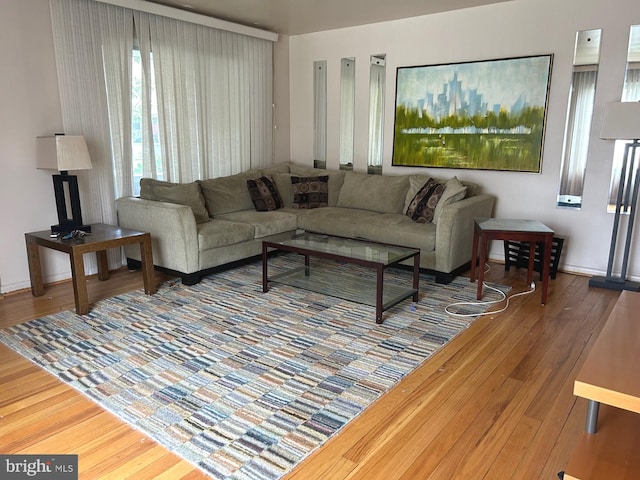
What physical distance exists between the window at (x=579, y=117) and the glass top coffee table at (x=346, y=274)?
1.75m

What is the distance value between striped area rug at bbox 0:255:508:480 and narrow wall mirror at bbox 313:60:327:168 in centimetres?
243

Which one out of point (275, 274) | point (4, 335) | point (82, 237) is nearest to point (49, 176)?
point (82, 237)

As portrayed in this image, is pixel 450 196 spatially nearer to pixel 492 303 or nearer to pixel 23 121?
pixel 492 303

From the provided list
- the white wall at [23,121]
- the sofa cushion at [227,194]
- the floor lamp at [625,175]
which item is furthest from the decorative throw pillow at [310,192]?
the floor lamp at [625,175]

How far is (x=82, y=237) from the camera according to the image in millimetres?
3361

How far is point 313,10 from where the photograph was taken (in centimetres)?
450

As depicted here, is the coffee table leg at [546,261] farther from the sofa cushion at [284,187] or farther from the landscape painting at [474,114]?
the sofa cushion at [284,187]

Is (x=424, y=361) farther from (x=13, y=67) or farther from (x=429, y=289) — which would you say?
(x=13, y=67)

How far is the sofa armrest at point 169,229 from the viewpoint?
3.69 m

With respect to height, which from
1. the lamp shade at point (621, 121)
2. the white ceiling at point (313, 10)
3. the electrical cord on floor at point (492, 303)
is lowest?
the electrical cord on floor at point (492, 303)

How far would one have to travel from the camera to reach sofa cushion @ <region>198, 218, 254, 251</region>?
150 inches

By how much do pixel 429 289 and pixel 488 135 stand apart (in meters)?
1.72

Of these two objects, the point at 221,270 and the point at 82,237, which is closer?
the point at 82,237

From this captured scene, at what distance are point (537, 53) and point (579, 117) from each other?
2.25 feet
